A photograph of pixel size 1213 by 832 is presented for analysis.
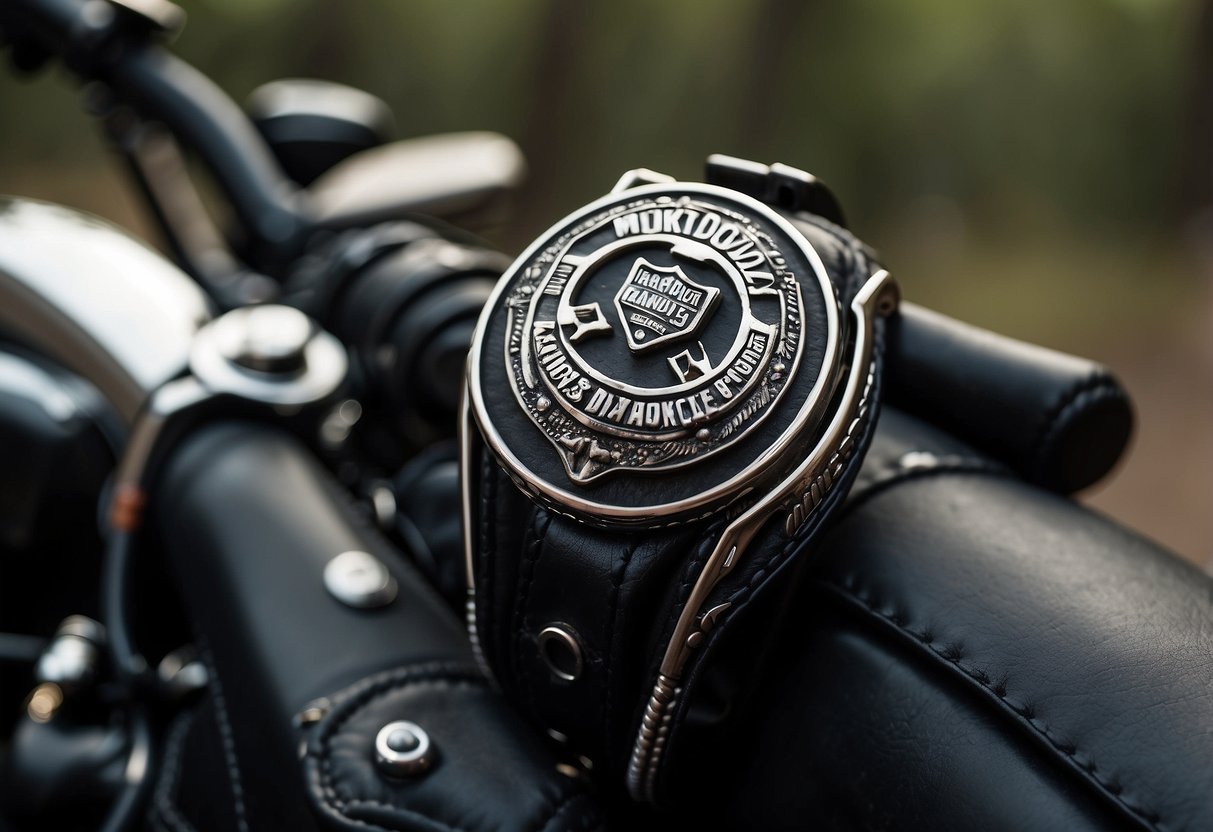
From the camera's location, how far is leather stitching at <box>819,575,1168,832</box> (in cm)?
34

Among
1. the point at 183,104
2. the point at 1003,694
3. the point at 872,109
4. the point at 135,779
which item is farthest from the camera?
the point at 872,109

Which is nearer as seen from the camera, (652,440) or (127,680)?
(652,440)

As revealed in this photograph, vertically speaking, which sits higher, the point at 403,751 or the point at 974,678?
the point at 974,678

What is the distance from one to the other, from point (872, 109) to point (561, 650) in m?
3.82

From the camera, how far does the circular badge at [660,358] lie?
39 cm

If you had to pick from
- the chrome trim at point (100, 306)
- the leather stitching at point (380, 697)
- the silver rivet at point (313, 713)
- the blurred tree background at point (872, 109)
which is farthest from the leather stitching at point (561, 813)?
the blurred tree background at point (872, 109)

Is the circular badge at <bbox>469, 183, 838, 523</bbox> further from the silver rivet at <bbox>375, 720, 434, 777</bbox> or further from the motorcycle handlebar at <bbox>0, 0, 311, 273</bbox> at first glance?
the motorcycle handlebar at <bbox>0, 0, 311, 273</bbox>

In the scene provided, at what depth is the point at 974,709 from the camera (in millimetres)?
380

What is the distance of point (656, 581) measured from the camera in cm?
39

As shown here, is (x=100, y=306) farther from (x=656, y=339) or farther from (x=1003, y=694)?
(x=1003, y=694)

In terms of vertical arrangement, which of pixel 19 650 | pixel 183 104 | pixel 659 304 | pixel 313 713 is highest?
pixel 659 304

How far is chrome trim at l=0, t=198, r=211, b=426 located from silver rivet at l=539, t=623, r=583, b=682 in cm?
35

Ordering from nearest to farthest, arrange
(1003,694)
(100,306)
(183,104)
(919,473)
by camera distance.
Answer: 1. (1003,694)
2. (919,473)
3. (100,306)
4. (183,104)

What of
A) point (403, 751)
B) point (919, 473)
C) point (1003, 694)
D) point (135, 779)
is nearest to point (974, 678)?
point (1003, 694)
